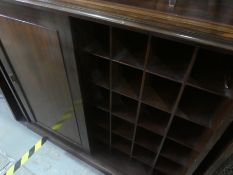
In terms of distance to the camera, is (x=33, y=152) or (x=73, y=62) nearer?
(x=73, y=62)

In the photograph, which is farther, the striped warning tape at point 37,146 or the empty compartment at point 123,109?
the striped warning tape at point 37,146

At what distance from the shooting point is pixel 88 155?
1.25 metres

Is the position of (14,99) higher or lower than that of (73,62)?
lower

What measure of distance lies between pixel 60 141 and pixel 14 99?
389 millimetres

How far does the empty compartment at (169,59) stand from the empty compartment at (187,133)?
257 mm

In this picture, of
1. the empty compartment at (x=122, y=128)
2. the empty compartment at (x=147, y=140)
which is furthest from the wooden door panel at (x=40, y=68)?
the empty compartment at (x=147, y=140)

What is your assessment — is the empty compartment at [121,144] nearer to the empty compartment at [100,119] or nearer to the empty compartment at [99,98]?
the empty compartment at [100,119]

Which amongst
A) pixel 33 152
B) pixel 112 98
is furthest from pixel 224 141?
pixel 33 152

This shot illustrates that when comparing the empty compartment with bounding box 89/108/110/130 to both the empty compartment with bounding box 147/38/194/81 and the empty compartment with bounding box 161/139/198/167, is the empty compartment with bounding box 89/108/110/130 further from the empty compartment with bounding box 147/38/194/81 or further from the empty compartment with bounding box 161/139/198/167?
the empty compartment with bounding box 147/38/194/81

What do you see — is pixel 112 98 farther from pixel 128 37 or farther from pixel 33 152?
pixel 33 152

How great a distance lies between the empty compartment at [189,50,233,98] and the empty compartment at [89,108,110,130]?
548 millimetres

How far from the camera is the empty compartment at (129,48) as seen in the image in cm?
69

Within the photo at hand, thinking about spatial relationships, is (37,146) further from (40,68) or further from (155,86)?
(155,86)

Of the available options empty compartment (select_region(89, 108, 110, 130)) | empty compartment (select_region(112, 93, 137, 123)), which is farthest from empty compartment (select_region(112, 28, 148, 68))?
empty compartment (select_region(89, 108, 110, 130))
